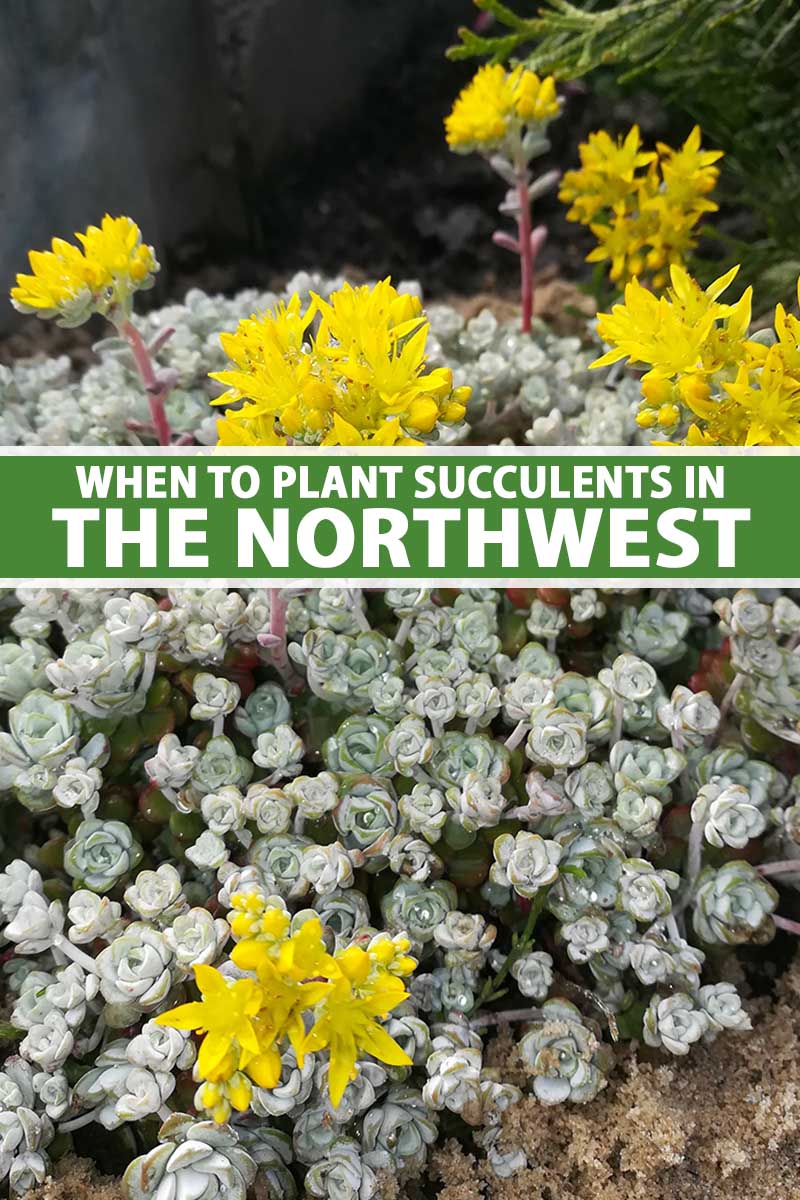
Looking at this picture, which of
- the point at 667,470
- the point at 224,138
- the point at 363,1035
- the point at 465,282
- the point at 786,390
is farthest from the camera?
the point at 465,282

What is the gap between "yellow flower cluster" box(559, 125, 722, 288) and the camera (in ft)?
5.39

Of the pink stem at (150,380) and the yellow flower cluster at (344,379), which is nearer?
the yellow flower cluster at (344,379)

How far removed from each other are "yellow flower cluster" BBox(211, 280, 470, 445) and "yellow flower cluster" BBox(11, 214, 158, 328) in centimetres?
32

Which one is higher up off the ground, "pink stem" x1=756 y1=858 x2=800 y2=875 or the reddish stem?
the reddish stem

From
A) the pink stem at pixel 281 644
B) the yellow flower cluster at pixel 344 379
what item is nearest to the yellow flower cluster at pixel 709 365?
the yellow flower cluster at pixel 344 379

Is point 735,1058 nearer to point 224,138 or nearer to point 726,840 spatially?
point 726,840

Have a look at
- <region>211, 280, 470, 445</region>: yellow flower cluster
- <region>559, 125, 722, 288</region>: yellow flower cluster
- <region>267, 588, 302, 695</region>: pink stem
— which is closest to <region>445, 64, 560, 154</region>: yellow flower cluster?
<region>559, 125, 722, 288</region>: yellow flower cluster

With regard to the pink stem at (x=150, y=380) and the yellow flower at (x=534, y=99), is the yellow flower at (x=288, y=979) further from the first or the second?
the yellow flower at (x=534, y=99)

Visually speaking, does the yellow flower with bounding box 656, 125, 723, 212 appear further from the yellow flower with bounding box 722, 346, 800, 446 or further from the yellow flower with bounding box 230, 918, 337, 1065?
the yellow flower with bounding box 230, 918, 337, 1065

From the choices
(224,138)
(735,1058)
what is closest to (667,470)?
(735,1058)

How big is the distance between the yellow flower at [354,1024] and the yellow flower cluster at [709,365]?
1.93 ft

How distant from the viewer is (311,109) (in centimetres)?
225

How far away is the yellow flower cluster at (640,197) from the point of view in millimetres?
1642

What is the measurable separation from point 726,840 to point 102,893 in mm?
690
